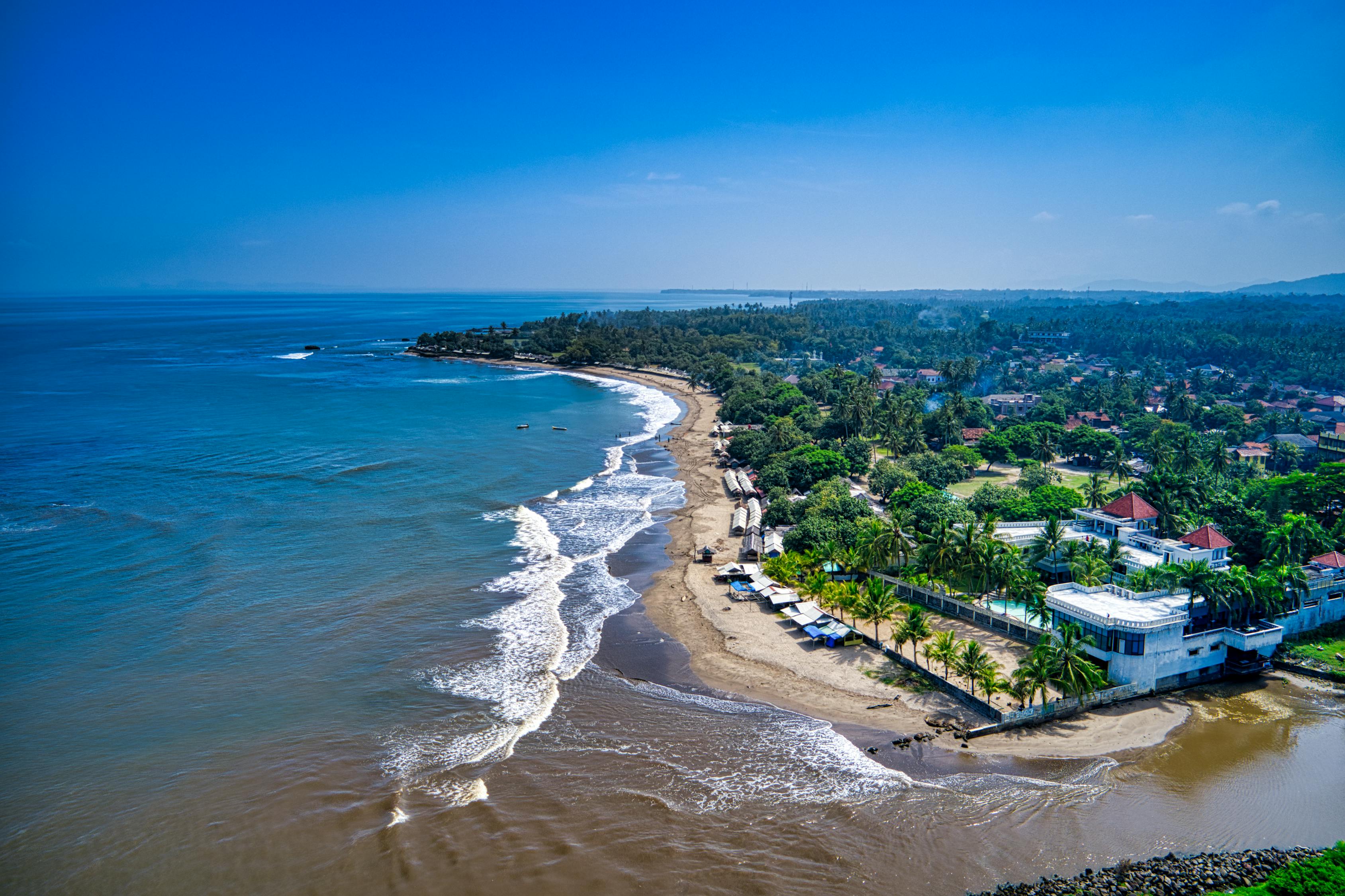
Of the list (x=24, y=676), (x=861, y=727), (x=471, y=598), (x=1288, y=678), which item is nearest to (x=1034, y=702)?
(x=861, y=727)

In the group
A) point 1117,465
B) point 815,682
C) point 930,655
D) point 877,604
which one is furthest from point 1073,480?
point 815,682

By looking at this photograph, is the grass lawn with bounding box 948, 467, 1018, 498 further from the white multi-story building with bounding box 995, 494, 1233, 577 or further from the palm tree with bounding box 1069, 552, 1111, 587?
the palm tree with bounding box 1069, 552, 1111, 587

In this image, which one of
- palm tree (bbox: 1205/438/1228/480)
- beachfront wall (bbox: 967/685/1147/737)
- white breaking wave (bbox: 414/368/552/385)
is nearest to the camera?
beachfront wall (bbox: 967/685/1147/737)

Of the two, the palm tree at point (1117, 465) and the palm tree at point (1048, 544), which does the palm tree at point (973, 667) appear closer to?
the palm tree at point (1048, 544)

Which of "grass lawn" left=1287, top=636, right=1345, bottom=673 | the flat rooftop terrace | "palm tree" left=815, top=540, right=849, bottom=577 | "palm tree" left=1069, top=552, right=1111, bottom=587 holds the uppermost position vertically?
"palm tree" left=1069, top=552, right=1111, bottom=587

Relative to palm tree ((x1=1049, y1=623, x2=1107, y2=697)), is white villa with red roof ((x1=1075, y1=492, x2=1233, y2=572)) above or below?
above

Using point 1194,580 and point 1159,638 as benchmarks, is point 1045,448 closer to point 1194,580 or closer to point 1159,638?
point 1194,580

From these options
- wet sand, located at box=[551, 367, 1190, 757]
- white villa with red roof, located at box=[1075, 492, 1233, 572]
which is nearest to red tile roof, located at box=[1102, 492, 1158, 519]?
white villa with red roof, located at box=[1075, 492, 1233, 572]
